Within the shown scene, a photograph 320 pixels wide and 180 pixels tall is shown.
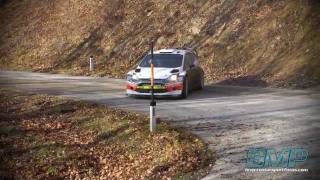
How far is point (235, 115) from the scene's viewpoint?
15.1 meters

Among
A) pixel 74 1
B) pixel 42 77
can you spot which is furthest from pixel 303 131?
pixel 74 1

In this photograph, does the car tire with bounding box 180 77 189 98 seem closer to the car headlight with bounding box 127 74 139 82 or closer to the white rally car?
the white rally car

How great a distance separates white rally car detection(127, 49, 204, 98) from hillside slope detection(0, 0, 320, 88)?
4394 mm

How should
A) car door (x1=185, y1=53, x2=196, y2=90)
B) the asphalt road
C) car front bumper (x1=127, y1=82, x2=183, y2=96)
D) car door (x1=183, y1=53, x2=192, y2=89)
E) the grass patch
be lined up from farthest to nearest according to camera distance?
car door (x1=185, y1=53, x2=196, y2=90)
car door (x1=183, y1=53, x2=192, y2=89)
car front bumper (x1=127, y1=82, x2=183, y2=96)
the grass patch
the asphalt road

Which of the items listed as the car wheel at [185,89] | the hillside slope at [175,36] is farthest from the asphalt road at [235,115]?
the hillside slope at [175,36]

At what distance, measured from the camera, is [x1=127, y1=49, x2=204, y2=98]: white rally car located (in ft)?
60.5

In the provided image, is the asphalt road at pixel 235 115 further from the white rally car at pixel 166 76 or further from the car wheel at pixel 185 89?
the white rally car at pixel 166 76

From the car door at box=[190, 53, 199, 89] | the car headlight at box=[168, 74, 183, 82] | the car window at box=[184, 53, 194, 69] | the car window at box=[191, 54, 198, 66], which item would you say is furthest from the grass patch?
the car window at box=[191, 54, 198, 66]

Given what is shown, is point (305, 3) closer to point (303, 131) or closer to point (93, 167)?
point (303, 131)

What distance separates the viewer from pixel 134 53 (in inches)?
1208

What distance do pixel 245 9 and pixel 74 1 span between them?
1718 centimetres

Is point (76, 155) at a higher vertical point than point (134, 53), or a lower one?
lower

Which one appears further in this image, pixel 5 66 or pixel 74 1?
pixel 74 1

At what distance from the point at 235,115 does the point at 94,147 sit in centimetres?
446
